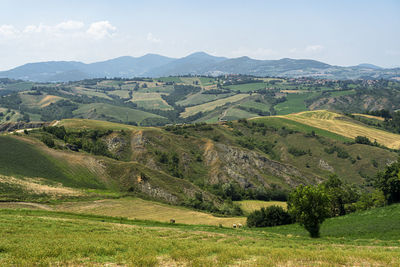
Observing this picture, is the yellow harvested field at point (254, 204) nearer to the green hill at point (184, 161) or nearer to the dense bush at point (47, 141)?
the green hill at point (184, 161)

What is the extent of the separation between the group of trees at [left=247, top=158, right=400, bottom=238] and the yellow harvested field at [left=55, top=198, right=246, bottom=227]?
8.30m

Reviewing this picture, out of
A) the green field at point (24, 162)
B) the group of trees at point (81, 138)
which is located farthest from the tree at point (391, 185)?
the group of trees at point (81, 138)

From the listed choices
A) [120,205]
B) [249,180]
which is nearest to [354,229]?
[120,205]

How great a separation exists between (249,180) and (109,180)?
62794 mm

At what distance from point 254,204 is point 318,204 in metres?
69.1

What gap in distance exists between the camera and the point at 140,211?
75188 millimetres

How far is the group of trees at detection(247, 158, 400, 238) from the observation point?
1906 inches

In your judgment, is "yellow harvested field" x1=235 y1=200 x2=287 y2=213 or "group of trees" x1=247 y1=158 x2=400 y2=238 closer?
"group of trees" x1=247 y1=158 x2=400 y2=238

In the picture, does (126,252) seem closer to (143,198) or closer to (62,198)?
(62,198)

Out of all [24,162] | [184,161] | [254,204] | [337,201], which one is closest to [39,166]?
[24,162]

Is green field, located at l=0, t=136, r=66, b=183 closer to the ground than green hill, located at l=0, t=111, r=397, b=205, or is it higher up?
higher up

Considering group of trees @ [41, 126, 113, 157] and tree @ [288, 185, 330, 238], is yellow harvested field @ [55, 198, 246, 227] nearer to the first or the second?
tree @ [288, 185, 330, 238]

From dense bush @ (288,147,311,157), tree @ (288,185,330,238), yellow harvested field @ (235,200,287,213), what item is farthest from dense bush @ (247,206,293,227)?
dense bush @ (288,147,311,157)

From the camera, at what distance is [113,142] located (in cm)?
14562
